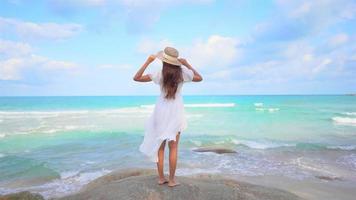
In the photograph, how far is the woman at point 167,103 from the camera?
18.0ft

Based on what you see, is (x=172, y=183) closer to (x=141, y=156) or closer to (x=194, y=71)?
(x=194, y=71)

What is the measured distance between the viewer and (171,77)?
18.1 ft

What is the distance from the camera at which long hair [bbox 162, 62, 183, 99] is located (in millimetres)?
5484

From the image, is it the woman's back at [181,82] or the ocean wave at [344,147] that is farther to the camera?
the ocean wave at [344,147]

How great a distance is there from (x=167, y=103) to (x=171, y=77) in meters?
0.44

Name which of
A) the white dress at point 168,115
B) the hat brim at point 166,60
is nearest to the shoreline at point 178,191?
the white dress at point 168,115

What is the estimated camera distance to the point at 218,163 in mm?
13797

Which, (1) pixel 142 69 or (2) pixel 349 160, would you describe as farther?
(2) pixel 349 160

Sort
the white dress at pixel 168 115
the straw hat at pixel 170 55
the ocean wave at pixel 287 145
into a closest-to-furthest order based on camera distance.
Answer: the straw hat at pixel 170 55 < the white dress at pixel 168 115 < the ocean wave at pixel 287 145

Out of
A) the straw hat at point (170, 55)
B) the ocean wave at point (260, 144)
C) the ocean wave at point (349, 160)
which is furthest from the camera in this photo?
the ocean wave at point (260, 144)

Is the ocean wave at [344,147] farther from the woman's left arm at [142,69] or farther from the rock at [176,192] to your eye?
the woman's left arm at [142,69]

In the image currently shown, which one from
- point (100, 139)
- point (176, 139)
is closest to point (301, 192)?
point (176, 139)

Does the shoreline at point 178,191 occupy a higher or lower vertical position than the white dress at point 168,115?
lower

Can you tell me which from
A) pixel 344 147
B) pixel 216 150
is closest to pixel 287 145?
pixel 344 147
